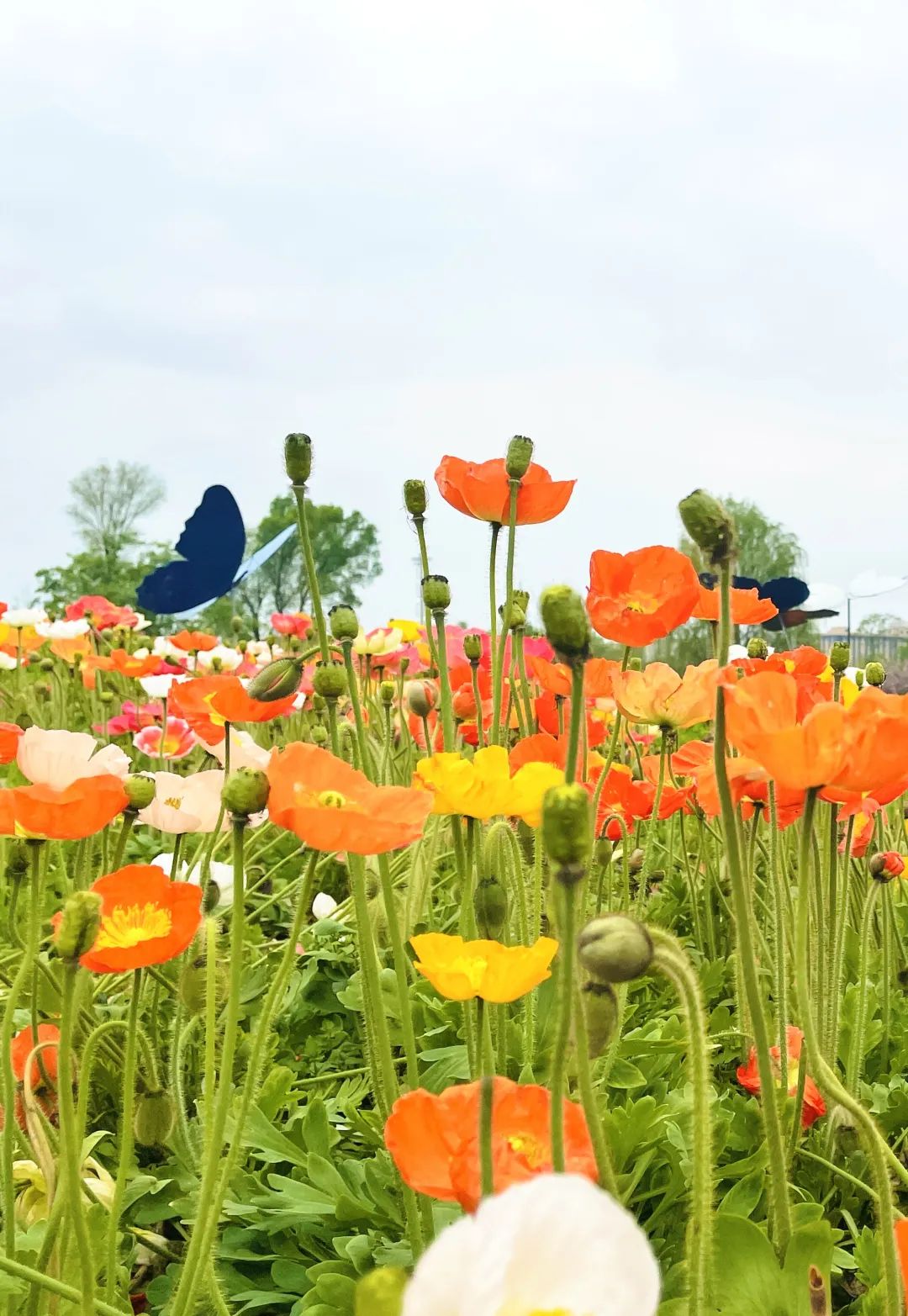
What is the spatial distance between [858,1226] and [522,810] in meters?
0.65

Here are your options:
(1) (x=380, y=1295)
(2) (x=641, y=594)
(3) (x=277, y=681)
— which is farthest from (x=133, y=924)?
(2) (x=641, y=594)

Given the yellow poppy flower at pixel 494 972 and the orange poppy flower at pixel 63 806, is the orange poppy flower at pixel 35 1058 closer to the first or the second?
the orange poppy flower at pixel 63 806

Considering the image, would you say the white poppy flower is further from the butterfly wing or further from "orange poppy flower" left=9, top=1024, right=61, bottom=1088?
"orange poppy flower" left=9, top=1024, right=61, bottom=1088

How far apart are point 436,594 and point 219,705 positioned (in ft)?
1.20

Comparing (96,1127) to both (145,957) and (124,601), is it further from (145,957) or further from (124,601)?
(124,601)

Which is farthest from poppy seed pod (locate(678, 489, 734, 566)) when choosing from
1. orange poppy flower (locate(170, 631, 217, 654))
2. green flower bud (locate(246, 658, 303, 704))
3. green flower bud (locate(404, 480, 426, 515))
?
Answer: orange poppy flower (locate(170, 631, 217, 654))

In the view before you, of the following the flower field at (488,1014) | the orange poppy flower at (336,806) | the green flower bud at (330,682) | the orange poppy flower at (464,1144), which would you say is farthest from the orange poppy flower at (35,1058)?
the orange poppy flower at (464,1144)

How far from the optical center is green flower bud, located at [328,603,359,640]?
121 centimetres

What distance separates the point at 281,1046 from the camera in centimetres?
172

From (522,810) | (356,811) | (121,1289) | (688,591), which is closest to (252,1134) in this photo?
(121,1289)

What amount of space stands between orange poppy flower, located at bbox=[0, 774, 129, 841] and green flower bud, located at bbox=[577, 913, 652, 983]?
0.47 metres

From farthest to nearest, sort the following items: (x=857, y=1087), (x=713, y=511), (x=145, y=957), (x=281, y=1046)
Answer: (x=281, y=1046)
(x=857, y=1087)
(x=145, y=957)
(x=713, y=511)

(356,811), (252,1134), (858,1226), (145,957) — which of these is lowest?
(858,1226)

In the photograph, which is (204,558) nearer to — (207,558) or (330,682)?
(207,558)
